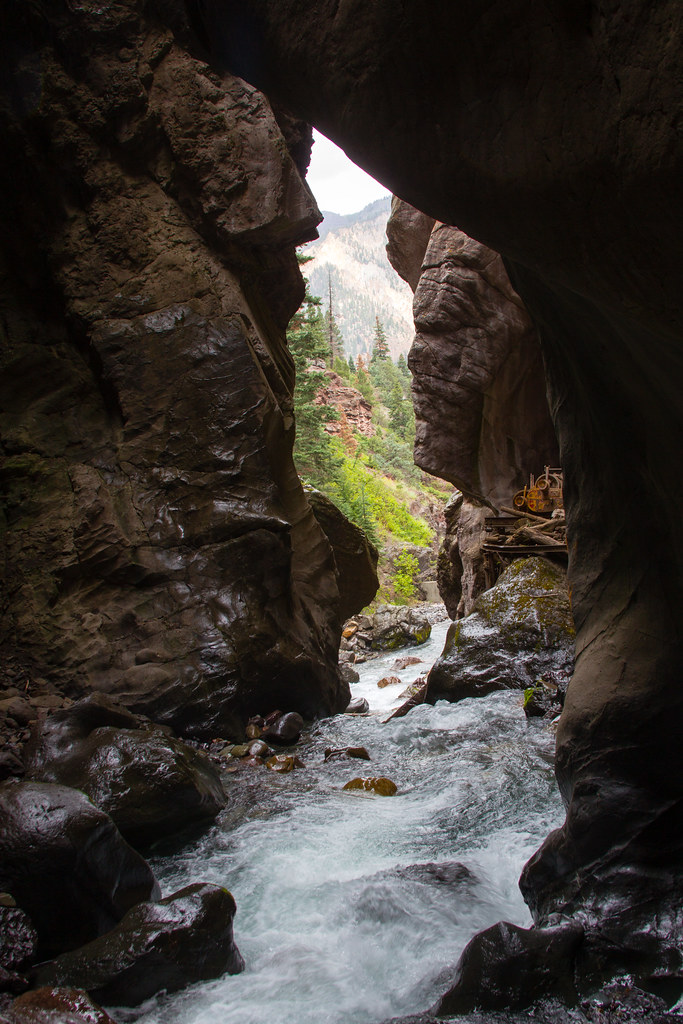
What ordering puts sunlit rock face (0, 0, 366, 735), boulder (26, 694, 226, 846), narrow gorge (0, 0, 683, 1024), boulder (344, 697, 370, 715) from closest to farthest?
narrow gorge (0, 0, 683, 1024) < boulder (26, 694, 226, 846) < sunlit rock face (0, 0, 366, 735) < boulder (344, 697, 370, 715)

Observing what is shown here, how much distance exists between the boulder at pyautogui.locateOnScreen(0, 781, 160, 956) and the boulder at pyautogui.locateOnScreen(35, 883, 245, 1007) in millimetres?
244

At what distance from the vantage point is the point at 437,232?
16156mm

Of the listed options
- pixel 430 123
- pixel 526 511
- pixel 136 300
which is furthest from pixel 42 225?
pixel 526 511

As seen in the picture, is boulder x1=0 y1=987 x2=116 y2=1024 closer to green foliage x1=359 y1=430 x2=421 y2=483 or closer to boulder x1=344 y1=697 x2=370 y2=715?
boulder x1=344 y1=697 x2=370 y2=715

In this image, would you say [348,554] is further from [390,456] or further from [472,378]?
[390,456]

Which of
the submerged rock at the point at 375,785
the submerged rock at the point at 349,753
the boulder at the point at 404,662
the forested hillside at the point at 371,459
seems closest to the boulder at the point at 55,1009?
the submerged rock at the point at 375,785

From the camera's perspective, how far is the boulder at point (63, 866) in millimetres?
3584

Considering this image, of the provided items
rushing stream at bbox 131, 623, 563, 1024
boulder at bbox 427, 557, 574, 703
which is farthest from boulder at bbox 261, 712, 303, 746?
boulder at bbox 427, 557, 574, 703

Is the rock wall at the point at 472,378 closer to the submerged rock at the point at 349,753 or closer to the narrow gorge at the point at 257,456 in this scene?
the narrow gorge at the point at 257,456

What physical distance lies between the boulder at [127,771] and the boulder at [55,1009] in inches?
72.7

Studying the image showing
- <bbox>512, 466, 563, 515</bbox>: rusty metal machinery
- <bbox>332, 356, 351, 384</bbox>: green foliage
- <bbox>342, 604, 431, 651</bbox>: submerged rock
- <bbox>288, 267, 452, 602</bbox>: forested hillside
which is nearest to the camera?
<bbox>512, 466, 563, 515</bbox>: rusty metal machinery

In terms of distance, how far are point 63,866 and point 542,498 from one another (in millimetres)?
12488

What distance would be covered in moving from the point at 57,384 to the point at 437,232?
1143 centimetres

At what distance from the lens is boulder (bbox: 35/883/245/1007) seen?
10.3 feet
